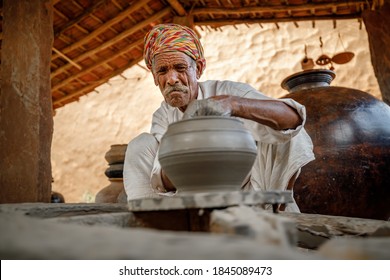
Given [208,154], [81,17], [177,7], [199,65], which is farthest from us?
[177,7]

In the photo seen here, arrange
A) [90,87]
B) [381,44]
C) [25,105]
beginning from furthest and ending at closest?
[90,87] < [381,44] < [25,105]

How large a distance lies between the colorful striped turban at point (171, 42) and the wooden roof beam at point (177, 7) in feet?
9.19

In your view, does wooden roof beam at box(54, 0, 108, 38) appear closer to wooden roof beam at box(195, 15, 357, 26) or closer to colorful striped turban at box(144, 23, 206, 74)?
wooden roof beam at box(195, 15, 357, 26)

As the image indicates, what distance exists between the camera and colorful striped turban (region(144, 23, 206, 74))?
2385 millimetres

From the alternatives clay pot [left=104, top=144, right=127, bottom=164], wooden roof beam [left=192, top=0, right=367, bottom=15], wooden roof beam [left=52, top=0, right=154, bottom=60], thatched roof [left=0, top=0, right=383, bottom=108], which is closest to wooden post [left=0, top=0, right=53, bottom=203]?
thatched roof [left=0, top=0, right=383, bottom=108]

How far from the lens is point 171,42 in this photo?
7.81 feet

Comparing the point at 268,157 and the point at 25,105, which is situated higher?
the point at 25,105

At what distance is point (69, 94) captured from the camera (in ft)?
21.9

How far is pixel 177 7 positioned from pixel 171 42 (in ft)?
10.1

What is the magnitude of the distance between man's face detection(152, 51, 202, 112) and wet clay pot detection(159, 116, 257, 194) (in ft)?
2.31

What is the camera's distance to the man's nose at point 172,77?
2342 mm

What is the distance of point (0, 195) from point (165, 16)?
3.50 metres

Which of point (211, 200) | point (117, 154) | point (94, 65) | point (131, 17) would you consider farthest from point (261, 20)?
point (211, 200)

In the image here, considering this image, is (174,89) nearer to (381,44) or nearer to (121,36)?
(381,44)
